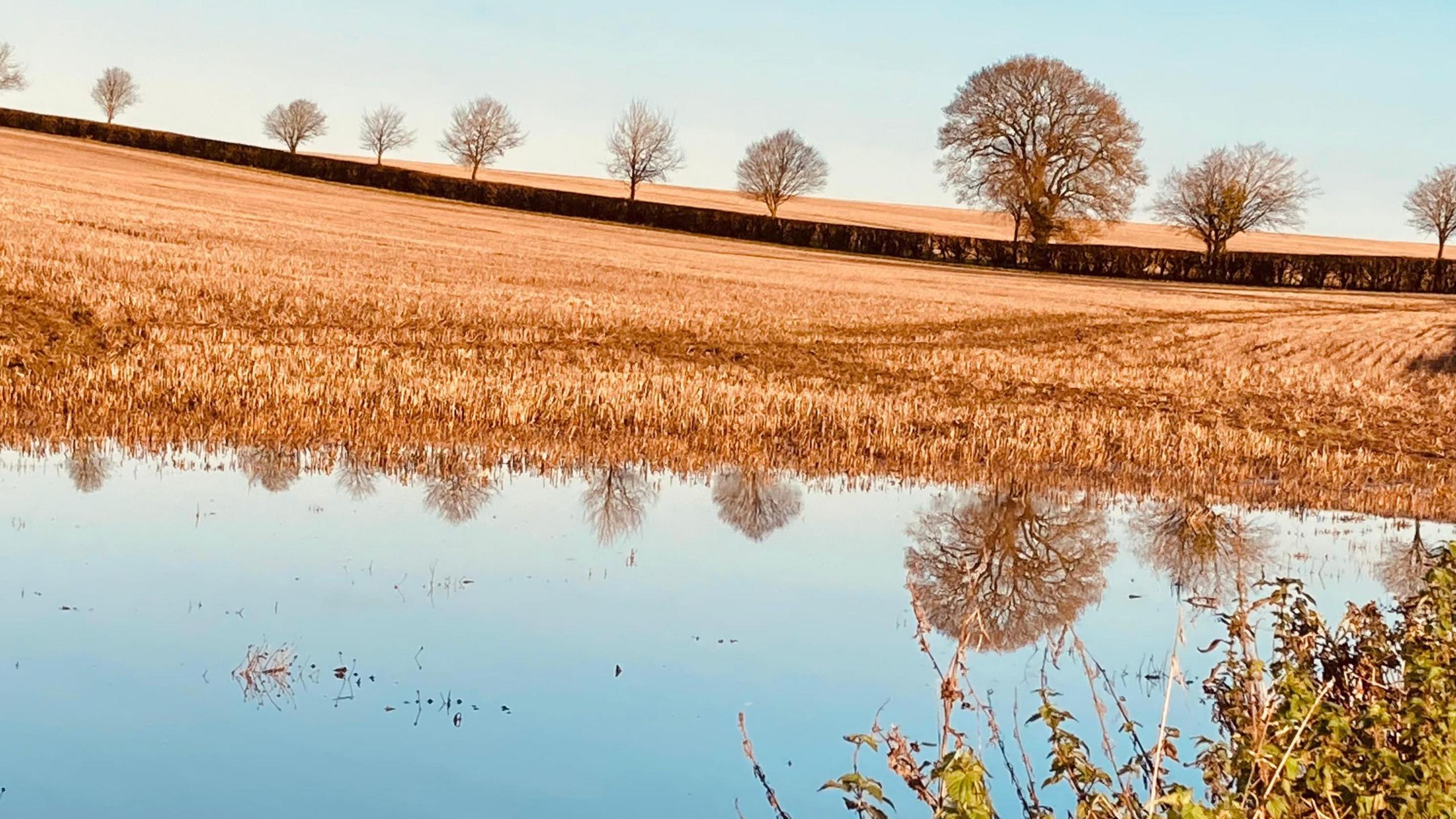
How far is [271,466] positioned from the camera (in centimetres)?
1246

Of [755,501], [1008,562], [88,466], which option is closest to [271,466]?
[88,466]

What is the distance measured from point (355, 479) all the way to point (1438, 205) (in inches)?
3707

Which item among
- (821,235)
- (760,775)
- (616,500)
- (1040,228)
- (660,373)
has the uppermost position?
(1040,228)

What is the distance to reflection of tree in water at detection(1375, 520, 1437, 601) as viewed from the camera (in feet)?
33.7

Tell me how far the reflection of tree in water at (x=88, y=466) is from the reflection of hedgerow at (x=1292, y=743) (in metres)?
7.66

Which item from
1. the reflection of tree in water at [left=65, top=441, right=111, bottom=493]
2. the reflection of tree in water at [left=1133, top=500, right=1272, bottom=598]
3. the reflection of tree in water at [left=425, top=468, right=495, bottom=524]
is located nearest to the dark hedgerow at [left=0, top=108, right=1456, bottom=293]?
the reflection of tree in water at [left=1133, top=500, right=1272, bottom=598]

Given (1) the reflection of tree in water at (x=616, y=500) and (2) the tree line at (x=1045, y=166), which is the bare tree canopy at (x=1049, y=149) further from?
(1) the reflection of tree in water at (x=616, y=500)

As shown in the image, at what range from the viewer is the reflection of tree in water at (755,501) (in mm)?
11555

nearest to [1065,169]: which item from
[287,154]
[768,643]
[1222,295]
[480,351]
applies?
[1222,295]

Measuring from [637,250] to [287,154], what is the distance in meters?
38.1

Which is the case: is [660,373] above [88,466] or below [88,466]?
above

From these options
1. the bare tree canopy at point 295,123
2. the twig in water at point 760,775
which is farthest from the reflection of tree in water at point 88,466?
the bare tree canopy at point 295,123

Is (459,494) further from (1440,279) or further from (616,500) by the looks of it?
(1440,279)

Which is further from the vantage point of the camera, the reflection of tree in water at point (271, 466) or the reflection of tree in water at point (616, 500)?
the reflection of tree in water at point (271, 466)
